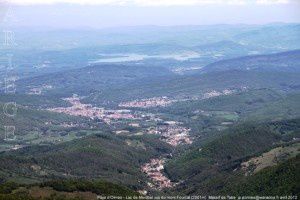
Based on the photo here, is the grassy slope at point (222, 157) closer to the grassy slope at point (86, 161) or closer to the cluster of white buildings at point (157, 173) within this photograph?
the cluster of white buildings at point (157, 173)

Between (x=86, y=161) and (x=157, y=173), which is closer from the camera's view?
(x=157, y=173)

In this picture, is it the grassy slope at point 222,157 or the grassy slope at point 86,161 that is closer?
the grassy slope at point 222,157

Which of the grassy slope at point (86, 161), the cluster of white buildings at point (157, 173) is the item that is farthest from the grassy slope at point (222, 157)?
the grassy slope at point (86, 161)

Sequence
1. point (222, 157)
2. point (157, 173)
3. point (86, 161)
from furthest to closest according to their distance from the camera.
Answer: point (222, 157), point (86, 161), point (157, 173)

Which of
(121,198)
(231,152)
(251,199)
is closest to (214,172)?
(231,152)

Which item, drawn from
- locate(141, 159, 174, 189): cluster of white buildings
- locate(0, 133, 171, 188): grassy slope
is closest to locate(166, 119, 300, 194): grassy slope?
locate(141, 159, 174, 189): cluster of white buildings

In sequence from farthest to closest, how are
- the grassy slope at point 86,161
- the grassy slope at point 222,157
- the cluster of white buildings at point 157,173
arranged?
the grassy slope at point 86,161 → the cluster of white buildings at point 157,173 → the grassy slope at point 222,157

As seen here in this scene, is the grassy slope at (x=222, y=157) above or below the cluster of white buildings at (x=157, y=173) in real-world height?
above

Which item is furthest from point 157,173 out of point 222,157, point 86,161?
point 86,161

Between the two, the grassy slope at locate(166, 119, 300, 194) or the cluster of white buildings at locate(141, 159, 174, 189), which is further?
the cluster of white buildings at locate(141, 159, 174, 189)

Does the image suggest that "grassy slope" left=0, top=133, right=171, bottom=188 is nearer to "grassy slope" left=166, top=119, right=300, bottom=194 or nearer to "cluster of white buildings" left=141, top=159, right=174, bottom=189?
"cluster of white buildings" left=141, top=159, right=174, bottom=189

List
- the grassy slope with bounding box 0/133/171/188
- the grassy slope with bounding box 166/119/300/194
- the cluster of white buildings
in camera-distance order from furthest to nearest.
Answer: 1. the grassy slope with bounding box 0/133/171/188
2. the cluster of white buildings
3. the grassy slope with bounding box 166/119/300/194

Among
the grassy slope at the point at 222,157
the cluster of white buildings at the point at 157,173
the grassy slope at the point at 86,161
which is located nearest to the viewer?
the grassy slope at the point at 222,157

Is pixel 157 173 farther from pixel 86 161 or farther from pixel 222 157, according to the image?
pixel 86 161
